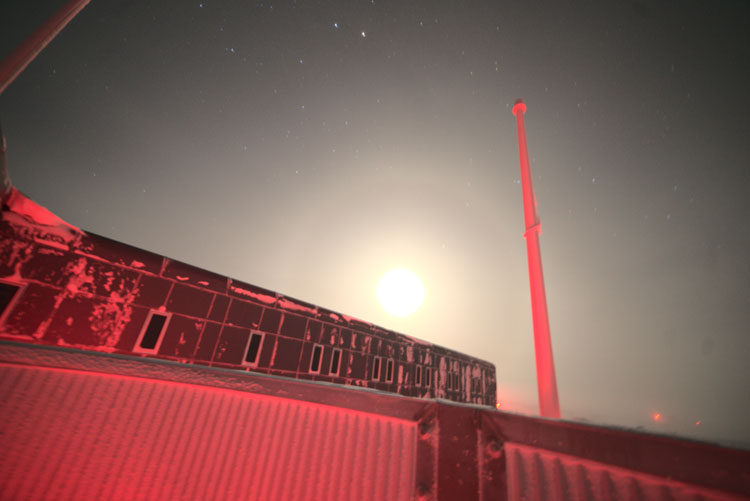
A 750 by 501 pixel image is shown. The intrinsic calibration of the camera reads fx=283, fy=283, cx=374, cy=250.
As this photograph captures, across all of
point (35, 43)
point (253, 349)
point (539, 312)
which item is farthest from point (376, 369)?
point (35, 43)

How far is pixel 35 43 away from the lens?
20.9 feet

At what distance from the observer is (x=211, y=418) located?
2.24 metres

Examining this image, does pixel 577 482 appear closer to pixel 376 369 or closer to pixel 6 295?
pixel 6 295

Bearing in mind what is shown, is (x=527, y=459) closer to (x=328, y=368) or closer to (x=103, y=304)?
(x=103, y=304)

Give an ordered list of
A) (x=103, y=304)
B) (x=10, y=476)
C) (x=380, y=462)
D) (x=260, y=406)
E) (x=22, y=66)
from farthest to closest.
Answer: (x=103, y=304) < (x=22, y=66) < (x=260, y=406) < (x=380, y=462) < (x=10, y=476)

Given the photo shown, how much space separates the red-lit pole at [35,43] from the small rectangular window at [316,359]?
10671 millimetres

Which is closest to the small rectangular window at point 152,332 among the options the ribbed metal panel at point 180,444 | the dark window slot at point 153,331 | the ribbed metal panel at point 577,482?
the dark window slot at point 153,331

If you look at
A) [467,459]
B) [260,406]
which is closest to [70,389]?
[260,406]

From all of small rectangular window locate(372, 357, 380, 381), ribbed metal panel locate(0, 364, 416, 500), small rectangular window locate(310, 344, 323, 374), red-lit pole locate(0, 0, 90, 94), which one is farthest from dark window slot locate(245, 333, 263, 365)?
red-lit pole locate(0, 0, 90, 94)

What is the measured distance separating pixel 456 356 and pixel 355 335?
9.45 meters

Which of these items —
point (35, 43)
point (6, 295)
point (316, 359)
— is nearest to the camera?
point (6, 295)

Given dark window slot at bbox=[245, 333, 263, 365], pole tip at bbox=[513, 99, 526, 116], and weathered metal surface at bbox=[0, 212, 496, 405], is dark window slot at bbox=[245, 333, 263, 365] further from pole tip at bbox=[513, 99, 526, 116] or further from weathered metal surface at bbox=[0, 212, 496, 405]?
pole tip at bbox=[513, 99, 526, 116]

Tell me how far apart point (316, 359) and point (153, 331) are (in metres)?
5.67

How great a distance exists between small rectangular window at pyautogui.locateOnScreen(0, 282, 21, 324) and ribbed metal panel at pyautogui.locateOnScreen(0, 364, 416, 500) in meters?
6.42
